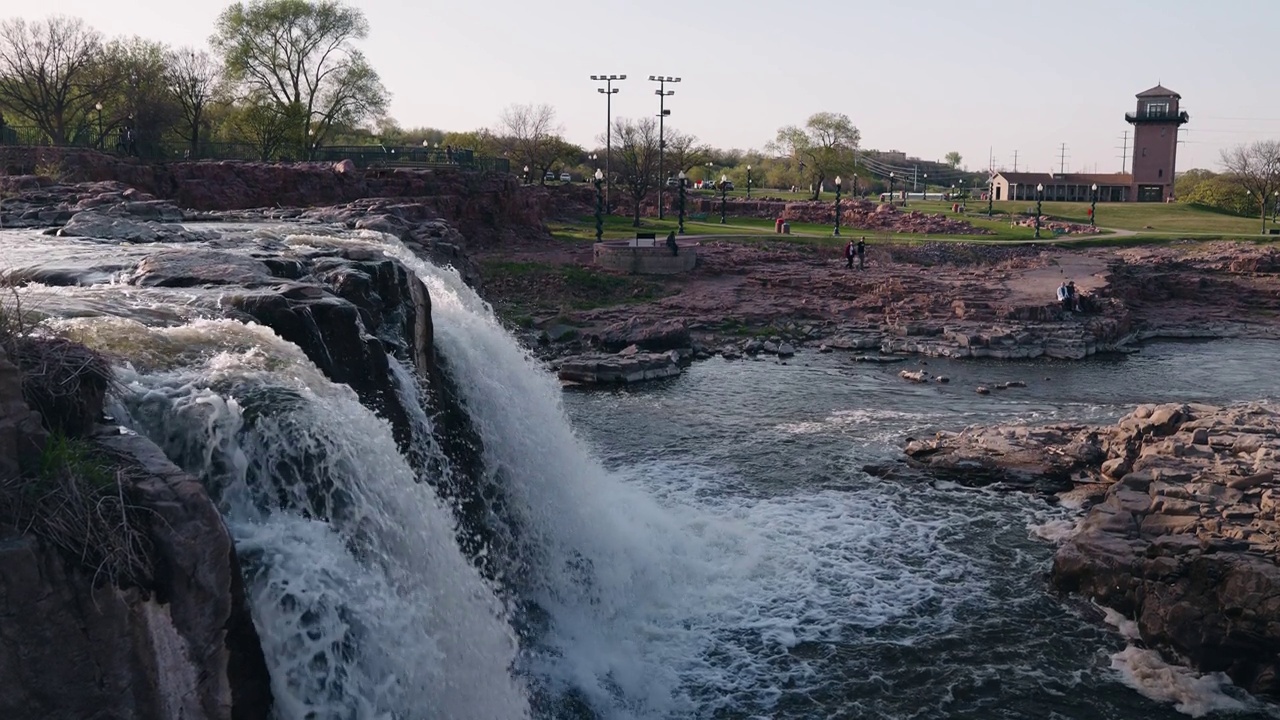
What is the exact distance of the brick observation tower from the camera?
280 feet

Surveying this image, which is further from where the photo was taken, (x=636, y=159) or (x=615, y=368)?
(x=636, y=159)

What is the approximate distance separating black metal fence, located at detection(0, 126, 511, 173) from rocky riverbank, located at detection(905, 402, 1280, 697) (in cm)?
3328

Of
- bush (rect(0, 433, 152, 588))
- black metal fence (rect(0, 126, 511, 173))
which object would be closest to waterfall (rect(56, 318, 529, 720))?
bush (rect(0, 433, 152, 588))

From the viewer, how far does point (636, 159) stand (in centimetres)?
6375

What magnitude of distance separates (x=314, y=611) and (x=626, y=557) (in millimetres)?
7060

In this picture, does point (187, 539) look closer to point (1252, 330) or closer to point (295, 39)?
point (1252, 330)

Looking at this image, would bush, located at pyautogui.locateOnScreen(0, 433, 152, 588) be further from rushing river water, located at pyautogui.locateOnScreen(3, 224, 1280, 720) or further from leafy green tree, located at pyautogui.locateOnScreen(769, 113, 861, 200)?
leafy green tree, located at pyautogui.locateOnScreen(769, 113, 861, 200)

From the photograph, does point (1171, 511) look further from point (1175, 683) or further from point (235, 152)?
point (235, 152)

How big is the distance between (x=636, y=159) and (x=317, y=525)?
57.7 metres

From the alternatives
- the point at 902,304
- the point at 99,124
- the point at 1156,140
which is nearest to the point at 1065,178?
the point at 1156,140

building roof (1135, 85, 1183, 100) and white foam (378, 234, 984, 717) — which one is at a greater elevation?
building roof (1135, 85, 1183, 100)

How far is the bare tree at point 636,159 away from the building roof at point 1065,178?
134 feet

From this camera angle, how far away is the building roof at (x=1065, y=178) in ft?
302

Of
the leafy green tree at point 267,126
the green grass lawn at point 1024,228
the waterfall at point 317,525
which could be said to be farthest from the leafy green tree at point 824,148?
the waterfall at point 317,525
